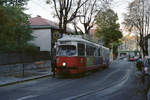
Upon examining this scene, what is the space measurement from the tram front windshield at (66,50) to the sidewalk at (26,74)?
8.31ft

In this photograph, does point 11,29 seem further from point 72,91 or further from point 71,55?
point 72,91

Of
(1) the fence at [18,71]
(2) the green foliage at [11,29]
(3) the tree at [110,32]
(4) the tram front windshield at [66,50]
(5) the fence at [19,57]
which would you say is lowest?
(1) the fence at [18,71]

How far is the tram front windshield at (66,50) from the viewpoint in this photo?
1697 centimetres

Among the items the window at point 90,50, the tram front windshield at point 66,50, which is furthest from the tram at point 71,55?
the window at point 90,50

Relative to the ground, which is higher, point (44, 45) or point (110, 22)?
point (110, 22)

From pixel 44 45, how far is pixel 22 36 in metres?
14.5

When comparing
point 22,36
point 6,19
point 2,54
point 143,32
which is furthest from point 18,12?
point 143,32

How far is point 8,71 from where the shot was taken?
20.1 m

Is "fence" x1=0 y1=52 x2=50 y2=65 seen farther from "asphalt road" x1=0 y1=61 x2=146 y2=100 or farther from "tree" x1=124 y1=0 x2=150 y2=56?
"tree" x1=124 y1=0 x2=150 y2=56

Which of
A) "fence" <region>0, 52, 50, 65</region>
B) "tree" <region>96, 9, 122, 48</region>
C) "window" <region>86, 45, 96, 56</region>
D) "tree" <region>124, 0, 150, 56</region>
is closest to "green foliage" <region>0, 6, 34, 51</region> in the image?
"fence" <region>0, 52, 50, 65</region>

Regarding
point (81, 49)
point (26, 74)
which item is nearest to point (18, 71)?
point (26, 74)

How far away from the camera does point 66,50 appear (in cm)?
1723

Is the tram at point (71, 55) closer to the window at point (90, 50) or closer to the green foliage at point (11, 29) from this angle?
the window at point (90, 50)

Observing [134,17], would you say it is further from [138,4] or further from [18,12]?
[18,12]
